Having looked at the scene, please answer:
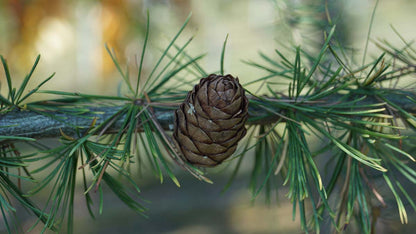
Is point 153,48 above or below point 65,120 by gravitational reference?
above

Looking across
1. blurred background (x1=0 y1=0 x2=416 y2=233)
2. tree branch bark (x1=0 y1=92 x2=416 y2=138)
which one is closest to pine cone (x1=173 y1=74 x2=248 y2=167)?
tree branch bark (x1=0 y1=92 x2=416 y2=138)

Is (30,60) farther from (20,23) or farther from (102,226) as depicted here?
(102,226)

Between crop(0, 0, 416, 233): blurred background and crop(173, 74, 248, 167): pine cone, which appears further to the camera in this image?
crop(0, 0, 416, 233): blurred background

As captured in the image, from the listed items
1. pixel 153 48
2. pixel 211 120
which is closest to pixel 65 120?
pixel 211 120

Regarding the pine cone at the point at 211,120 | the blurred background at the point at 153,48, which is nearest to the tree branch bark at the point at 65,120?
the pine cone at the point at 211,120

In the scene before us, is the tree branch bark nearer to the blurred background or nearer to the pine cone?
the pine cone

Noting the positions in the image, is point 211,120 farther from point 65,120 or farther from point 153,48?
point 153,48

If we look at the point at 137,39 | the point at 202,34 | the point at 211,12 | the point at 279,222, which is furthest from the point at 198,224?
the point at 211,12
